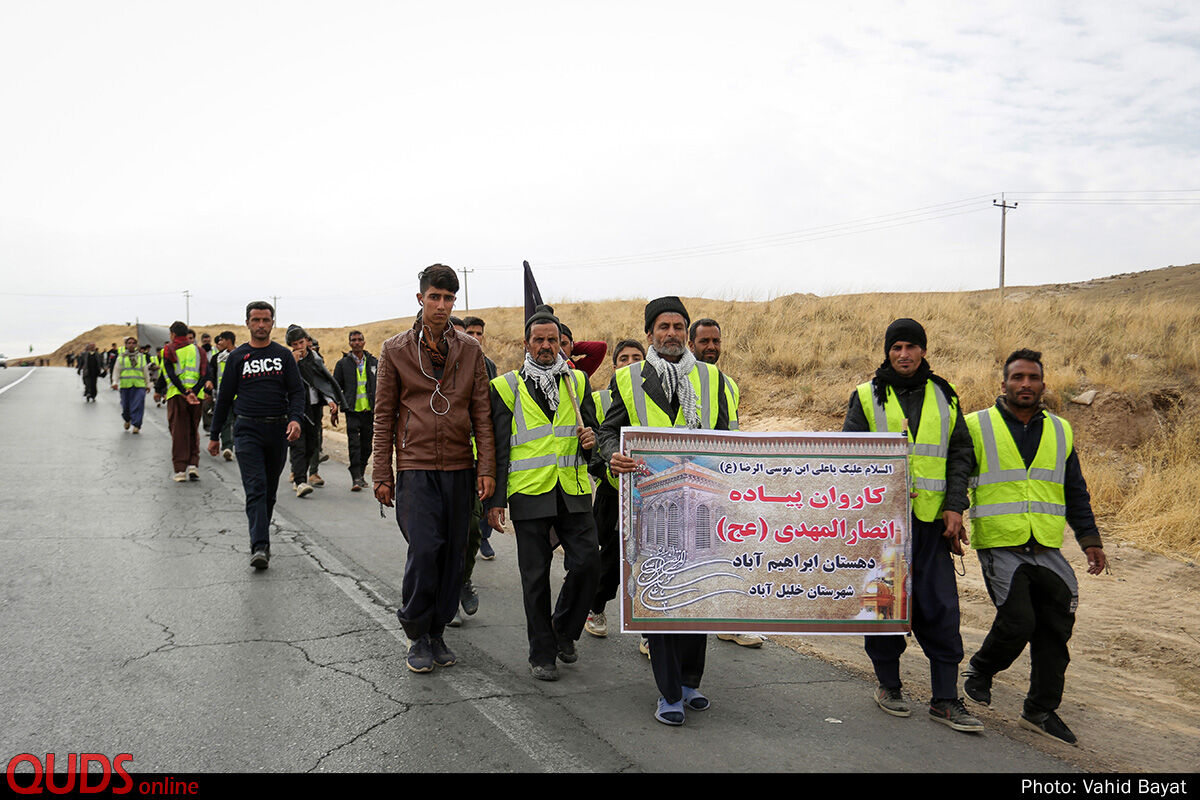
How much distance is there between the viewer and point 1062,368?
1298 cm

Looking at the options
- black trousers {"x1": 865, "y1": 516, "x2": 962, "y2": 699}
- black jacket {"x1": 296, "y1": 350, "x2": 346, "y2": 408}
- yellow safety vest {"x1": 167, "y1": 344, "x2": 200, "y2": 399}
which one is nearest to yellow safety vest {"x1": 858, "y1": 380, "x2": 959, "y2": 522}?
black trousers {"x1": 865, "y1": 516, "x2": 962, "y2": 699}

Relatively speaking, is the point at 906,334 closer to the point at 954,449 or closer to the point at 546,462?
the point at 954,449

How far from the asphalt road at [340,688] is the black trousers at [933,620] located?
247 millimetres

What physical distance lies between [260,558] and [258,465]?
82cm

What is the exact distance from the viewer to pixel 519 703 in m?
4.43

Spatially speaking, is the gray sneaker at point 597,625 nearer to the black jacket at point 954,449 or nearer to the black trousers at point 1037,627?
the black jacket at point 954,449

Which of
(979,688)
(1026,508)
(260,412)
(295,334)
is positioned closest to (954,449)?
(1026,508)

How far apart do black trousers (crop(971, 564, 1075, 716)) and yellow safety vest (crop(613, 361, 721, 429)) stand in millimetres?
1892

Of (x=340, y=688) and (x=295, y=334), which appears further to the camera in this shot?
(x=295, y=334)

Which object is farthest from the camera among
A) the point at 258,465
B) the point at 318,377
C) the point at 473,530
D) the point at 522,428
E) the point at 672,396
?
the point at 318,377

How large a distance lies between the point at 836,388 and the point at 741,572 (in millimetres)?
10992

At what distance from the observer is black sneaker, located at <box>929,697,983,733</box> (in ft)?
13.8
